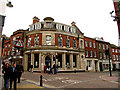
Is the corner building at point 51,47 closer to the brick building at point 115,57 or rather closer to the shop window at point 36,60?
the shop window at point 36,60

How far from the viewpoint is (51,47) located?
2333 cm

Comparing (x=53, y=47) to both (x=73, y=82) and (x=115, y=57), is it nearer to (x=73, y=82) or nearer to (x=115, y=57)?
(x=73, y=82)

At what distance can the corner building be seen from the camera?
23234 millimetres

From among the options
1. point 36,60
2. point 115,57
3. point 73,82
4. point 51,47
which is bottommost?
point 73,82

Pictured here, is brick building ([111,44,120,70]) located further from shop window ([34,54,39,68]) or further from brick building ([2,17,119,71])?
shop window ([34,54,39,68])

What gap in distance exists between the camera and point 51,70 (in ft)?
63.0

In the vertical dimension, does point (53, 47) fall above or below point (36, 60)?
above

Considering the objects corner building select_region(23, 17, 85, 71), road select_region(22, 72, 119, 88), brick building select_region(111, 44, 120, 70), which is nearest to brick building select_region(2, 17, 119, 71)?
corner building select_region(23, 17, 85, 71)

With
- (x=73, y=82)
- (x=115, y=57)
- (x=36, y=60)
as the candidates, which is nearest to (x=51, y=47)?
(x=36, y=60)

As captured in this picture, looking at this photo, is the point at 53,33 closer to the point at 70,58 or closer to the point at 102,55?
the point at 70,58

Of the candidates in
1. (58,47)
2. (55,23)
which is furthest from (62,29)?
(58,47)

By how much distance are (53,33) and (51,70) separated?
9013 mm

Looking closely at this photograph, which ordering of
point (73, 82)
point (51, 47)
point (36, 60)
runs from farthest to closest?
point (36, 60), point (51, 47), point (73, 82)

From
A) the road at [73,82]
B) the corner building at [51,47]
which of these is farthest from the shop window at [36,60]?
the road at [73,82]
